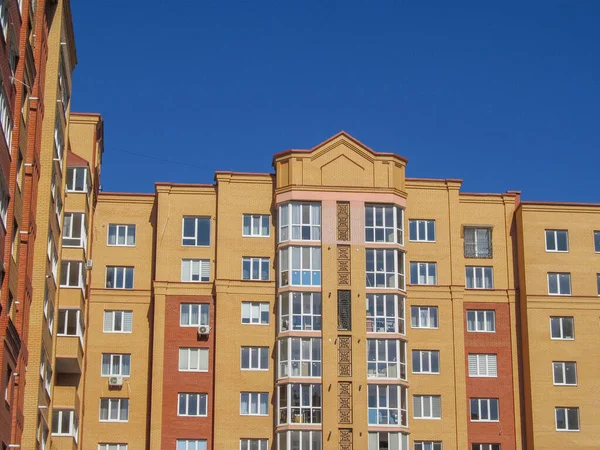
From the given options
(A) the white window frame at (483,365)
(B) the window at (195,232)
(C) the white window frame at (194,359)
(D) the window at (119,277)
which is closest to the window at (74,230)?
Answer: (D) the window at (119,277)

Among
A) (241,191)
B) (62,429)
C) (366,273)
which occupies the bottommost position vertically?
(62,429)

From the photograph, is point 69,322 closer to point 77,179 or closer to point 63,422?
point 63,422

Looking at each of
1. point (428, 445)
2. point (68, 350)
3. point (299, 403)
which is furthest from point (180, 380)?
point (428, 445)

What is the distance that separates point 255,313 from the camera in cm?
5688

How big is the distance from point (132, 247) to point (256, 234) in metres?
6.19

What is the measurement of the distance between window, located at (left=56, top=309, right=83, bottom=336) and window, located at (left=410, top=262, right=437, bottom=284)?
17.1 m

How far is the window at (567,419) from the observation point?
56250 mm

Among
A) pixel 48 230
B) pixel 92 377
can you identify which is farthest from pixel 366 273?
→ pixel 48 230

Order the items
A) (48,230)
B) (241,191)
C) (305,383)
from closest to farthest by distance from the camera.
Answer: (48,230) → (305,383) → (241,191)

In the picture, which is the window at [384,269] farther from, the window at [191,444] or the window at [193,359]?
the window at [191,444]

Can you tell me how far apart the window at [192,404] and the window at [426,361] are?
10290 mm

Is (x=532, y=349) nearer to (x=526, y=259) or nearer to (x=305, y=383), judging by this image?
(x=526, y=259)

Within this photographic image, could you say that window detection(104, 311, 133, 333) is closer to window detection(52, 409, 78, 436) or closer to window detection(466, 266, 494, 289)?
window detection(52, 409, 78, 436)

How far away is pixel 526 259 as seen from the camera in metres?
58.8
